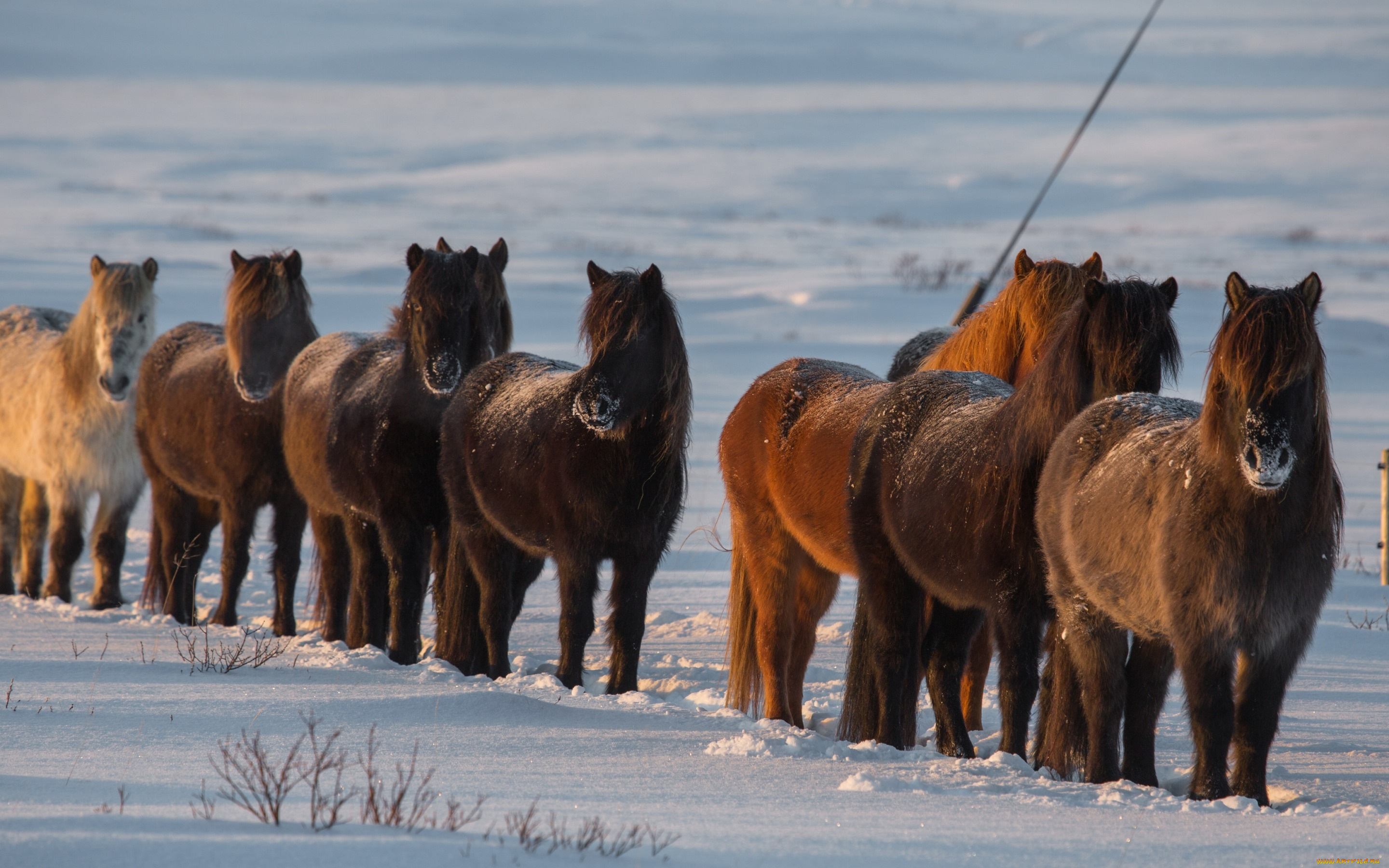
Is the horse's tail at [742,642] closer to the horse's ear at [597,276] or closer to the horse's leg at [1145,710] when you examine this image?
the horse's ear at [597,276]

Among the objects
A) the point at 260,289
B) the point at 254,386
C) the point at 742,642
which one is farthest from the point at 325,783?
the point at 260,289

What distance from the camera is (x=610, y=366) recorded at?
6.41 metres

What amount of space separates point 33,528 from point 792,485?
6.77m

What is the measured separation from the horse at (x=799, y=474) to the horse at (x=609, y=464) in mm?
464

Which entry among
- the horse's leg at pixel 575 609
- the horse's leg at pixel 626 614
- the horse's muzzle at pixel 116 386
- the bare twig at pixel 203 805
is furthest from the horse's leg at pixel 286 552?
the bare twig at pixel 203 805

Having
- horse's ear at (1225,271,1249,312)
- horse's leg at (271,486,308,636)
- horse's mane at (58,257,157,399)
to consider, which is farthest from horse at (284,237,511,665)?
horse's ear at (1225,271,1249,312)

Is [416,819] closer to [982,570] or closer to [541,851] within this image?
[541,851]

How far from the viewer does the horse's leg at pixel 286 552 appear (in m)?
8.48

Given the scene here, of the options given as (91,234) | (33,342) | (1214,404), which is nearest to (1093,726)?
(1214,404)

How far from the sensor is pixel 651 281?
6.54 metres

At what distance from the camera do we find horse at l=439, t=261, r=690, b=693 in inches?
254

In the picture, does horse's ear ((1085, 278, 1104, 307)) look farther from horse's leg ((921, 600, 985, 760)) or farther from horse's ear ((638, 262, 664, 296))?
horse's ear ((638, 262, 664, 296))

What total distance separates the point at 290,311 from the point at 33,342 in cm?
299

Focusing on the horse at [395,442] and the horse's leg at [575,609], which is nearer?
the horse's leg at [575,609]
